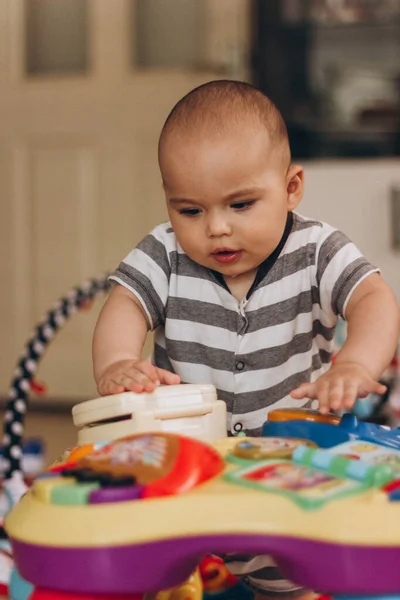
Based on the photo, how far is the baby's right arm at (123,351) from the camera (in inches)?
32.4

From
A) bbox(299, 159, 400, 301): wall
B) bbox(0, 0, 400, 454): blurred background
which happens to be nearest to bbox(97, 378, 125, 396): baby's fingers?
bbox(299, 159, 400, 301): wall

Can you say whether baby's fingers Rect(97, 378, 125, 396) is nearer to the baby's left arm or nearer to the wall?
the baby's left arm

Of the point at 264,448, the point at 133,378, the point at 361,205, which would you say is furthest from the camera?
the point at 361,205

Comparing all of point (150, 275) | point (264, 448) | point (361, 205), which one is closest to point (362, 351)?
point (264, 448)

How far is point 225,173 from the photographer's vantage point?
0.90 m

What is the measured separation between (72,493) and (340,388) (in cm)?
25

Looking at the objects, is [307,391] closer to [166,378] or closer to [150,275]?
[166,378]

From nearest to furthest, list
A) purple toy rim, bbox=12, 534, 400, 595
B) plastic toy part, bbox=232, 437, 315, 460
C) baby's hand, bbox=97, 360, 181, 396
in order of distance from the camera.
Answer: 1. purple toy rim, bbox=12, 534, 400, 595
2. plastic toy part, bbox=232, 437, 315, 460
3. baby's hand, bbox=97, 360, 181, 396

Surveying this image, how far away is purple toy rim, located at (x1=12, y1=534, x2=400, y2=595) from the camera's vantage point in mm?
561

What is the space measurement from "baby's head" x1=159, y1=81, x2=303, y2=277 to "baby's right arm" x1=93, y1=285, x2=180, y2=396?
9 centimetres

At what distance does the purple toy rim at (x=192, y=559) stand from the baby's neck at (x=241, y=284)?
0.48 meters

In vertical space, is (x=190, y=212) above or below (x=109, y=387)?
above

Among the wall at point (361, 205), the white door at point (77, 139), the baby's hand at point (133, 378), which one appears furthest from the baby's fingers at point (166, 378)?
the white door at point (77, 139)

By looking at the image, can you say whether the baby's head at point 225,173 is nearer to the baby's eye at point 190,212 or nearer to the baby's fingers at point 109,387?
the baby's eye at point 190,212
